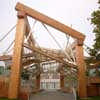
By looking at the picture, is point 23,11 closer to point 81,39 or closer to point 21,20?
point 21,20

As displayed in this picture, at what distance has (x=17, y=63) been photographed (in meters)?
9.09

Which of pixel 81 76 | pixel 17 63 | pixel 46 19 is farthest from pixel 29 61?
pixel 81 76

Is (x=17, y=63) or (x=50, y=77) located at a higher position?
(x=17, y=63)

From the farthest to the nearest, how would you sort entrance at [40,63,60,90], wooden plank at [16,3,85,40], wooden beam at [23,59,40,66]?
entrance at [40,63,60,90], wooden beam at [23,59,40,66], wooden plank at [16,3,85,40]

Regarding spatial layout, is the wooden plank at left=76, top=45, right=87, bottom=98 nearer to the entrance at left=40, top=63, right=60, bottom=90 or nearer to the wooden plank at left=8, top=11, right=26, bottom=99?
the wooden plank at left=8, top=11, right=26, bottom=99

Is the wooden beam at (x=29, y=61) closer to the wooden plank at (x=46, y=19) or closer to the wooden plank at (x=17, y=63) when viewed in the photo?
the wooden plank at (x=46, y=19)

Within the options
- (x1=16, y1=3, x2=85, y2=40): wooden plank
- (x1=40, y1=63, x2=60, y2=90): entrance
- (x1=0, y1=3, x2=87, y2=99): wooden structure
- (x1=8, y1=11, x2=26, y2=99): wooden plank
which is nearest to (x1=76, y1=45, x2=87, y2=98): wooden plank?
(x1=0, y1=3, x2=87, y2=99): wooden structure

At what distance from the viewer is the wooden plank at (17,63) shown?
862cm

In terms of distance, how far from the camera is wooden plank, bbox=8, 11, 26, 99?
8.62 metres

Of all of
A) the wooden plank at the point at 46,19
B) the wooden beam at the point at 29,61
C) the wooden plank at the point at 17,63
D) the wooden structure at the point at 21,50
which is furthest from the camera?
the wooden beam at the point at 29,61

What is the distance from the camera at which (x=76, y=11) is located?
16.2 m

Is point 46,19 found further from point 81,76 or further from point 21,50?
point 81,76

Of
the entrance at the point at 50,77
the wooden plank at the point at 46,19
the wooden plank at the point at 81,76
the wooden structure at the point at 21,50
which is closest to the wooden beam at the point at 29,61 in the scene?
the entrance at the point at 50,77

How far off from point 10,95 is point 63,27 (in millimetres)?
6211
